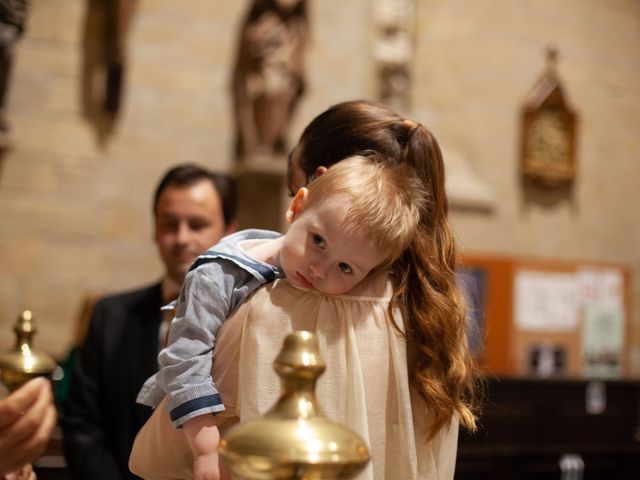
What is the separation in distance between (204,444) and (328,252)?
41 cm

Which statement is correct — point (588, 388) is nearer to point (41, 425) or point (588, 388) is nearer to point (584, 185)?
point (584, 185)

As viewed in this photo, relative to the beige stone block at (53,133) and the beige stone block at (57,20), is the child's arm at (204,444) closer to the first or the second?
the beige stone block at (53,133)

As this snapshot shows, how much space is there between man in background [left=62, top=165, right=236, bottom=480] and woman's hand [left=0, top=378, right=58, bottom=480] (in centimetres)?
135

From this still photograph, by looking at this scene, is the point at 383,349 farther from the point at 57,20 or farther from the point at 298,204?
the point at 57,20

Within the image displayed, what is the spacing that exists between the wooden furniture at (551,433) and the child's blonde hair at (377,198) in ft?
14.2

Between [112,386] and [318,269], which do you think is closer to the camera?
[318,269]

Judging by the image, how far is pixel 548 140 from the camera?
7734 millimetres

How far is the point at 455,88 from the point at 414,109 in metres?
0.45

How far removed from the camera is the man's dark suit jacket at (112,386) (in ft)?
9.98

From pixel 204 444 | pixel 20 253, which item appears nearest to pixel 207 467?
pixel 204 444

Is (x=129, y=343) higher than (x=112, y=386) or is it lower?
higher

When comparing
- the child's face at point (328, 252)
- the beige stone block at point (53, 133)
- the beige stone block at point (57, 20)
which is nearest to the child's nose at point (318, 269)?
the child's face at point (328, 252)

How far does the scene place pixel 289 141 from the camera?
6348 millimetres

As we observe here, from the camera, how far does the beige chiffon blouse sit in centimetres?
159
